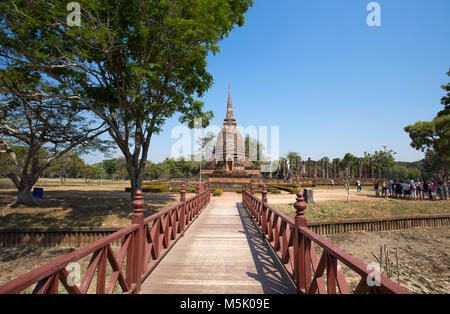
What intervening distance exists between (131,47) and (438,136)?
2363 cm

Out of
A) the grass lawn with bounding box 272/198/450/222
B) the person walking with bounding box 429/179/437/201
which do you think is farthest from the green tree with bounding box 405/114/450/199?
the grass lawn with bounding box 272/198/450/222

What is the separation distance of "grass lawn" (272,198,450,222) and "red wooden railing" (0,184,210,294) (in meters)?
9.72

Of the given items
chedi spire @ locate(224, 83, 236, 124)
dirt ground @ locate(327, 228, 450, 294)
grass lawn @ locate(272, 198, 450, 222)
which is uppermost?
chedi spire @ locate(224, 83, 236, 124)

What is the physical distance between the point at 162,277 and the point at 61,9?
8.40m

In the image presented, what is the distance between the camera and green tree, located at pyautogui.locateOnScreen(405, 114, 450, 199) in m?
16.5

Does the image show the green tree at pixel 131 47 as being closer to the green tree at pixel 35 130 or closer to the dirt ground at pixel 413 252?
the green tree at pixel 35 130

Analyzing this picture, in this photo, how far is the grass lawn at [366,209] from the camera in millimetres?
12789

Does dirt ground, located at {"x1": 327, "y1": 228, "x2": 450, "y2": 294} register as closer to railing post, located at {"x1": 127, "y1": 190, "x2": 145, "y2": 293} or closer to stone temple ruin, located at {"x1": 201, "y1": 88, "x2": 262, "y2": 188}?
railing post, located at {"x1": 127, "y1": 190, "x2": 145, "y2": 293}

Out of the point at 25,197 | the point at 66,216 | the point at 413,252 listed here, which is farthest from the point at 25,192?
the point at 413,252

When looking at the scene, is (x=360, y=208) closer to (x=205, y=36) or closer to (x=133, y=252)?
(x=205, y=36)

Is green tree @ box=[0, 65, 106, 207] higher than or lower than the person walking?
higher

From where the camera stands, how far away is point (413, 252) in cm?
997

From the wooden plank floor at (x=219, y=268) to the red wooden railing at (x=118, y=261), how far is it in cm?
29

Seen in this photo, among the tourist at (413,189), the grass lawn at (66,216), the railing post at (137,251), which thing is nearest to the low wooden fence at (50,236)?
the grass lawn at (66,216)
